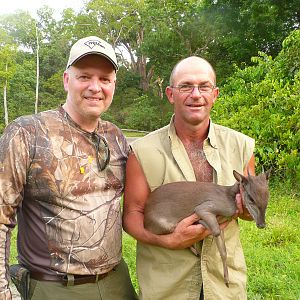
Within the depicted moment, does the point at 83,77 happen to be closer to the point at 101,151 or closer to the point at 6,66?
the point at 101,151

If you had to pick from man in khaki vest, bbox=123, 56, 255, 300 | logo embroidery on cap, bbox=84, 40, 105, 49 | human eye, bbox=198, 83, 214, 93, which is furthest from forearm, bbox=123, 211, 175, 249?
logo embroidery on cap, bbox=84, 40, 105, 49

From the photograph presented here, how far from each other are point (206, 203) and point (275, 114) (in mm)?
7229

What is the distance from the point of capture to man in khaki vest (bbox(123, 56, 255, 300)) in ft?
10.4

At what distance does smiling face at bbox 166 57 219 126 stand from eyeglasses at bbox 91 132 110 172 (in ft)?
1.83

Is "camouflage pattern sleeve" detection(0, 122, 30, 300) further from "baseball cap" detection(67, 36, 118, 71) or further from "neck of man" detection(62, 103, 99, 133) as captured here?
"baseball cap" detection(67, 36, 118, 71)

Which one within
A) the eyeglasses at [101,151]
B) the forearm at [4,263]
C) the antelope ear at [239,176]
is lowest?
the forearm at [4,263]

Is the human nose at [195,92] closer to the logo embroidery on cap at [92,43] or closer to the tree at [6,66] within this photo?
the logo embroidery on cap at [92,43]

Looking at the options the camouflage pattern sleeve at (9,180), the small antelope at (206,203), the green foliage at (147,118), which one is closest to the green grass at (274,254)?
the small antelope at (206,203)

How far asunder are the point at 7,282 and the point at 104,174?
0.89 metres

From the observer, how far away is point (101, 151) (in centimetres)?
318

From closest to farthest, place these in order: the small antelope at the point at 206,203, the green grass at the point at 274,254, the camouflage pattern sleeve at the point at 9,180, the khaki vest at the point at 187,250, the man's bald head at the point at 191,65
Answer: the camouflage pattern sleeve at the point at 9,180
the small antelope at the point at 206,203
the khaki vest at the point at 187,250
the man's bald head at the point at 191,65
the green grass at the point at 274,254

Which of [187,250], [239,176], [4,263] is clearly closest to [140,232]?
[187,250]

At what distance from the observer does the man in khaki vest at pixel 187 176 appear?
317 centimetres

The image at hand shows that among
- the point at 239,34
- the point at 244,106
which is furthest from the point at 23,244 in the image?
the point at 239,34
